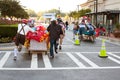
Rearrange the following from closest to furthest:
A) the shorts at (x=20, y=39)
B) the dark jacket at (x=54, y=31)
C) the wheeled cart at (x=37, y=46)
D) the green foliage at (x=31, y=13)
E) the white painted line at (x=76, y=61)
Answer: the white painted line at (x=76, y=61)
the shorts at (x=20, y=39)
the dark jacket at (x=54, y=31)
the wheeled cart at (x=37, y=46)
the green foliage at (x=31, y=13)

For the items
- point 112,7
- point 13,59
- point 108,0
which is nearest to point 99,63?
point 13,59

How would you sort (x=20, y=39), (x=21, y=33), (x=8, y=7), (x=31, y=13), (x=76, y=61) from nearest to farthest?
(x=76, y=61), (x=20, y=39), (x=21, y=33), (x=8, y=7), (x=31, y=13)

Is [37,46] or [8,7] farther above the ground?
[8,7]

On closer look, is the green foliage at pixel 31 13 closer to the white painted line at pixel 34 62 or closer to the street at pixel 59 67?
the white painted line at pixel 34 62

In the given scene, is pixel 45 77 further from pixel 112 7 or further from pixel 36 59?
pixel 112 7

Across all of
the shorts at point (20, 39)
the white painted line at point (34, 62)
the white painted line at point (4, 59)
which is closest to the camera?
the white painted line at point (34, 62)

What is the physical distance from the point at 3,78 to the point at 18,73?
3.04 ft

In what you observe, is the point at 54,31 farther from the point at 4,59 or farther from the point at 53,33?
the point at 4,59

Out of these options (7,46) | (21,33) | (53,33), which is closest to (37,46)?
(53,33)

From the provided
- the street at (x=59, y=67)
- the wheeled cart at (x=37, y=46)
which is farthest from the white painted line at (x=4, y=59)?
the wheeled cart at (x=37, y=46)

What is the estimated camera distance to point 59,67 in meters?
11.7

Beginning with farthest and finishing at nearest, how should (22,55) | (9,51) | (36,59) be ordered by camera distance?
(9,51) → (22,55) → (36,59)

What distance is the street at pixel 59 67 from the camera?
9.88 m

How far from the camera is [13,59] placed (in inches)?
531
